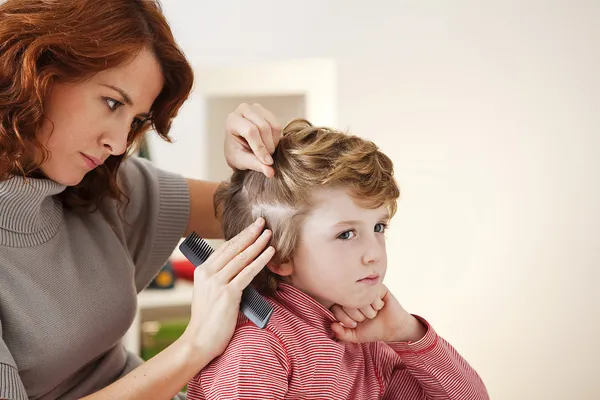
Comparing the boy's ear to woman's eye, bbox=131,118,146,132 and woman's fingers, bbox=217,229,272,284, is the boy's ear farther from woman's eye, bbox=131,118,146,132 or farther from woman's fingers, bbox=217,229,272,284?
woman's eye, bbox=131,118,146,132

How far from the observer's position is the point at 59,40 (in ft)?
3.37

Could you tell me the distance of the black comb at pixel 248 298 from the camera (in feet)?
3.04

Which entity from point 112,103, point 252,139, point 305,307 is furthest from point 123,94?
point 305,307

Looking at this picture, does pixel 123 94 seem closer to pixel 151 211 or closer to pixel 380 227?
pixel 151 211

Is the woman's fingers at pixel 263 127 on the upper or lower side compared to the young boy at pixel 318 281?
upper

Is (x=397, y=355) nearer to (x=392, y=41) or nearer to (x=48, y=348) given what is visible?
(x=48, y=348)

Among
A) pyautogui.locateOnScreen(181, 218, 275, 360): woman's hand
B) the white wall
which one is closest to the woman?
pyautogui.locateOnScreen(181, 218, 275, 360): woman's hand

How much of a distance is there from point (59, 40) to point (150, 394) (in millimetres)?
579

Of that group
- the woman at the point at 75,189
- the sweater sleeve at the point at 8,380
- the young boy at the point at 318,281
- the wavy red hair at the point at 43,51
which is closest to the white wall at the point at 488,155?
the young boy at the point at 318,281

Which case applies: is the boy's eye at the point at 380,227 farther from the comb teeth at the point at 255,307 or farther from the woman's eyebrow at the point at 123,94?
the woman's eyebrow at the point at 123,94

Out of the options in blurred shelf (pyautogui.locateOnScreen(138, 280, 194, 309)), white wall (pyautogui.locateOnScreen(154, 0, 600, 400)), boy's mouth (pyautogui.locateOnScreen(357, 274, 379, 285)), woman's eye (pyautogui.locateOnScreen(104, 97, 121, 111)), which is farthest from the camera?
blurred shelf (pyautogui.locateOnScreen(138, 280, 194, 309))

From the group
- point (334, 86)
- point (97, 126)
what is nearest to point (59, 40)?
point (97, 126)

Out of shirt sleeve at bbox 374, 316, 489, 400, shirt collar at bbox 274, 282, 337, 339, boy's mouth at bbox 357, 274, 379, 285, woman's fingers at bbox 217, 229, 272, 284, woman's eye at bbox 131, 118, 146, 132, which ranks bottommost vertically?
shirt sleeve at bbox 374, 316, 489, 400

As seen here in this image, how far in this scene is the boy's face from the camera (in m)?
0.96
